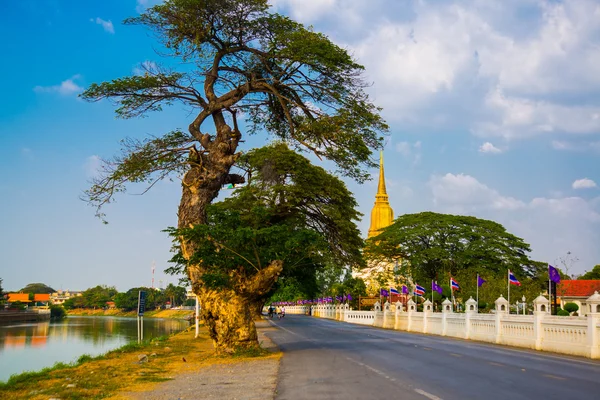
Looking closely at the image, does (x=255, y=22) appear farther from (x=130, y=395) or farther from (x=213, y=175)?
(x=130, y=395)

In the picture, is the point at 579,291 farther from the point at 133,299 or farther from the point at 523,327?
the point at 133,299

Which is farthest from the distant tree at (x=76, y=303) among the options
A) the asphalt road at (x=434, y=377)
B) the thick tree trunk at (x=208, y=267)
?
the asphalt road at (x=434, y=377)

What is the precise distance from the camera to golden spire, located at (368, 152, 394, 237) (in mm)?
91625

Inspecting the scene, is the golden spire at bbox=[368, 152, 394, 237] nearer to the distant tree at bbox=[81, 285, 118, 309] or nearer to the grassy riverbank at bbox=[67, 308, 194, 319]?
the grassy riverbank at bbox=[67, 308, 194, 319]

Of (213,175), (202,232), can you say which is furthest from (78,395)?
(213,175)

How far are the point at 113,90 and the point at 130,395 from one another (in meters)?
9.56

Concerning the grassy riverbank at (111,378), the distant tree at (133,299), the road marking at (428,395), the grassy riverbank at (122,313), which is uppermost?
the road marking at (428,395)

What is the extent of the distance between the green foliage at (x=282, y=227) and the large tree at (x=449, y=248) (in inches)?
791

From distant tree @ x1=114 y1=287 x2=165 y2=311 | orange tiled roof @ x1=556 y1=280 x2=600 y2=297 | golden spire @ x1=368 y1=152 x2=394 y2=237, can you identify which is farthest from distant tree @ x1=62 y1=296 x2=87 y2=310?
orange tiled roof @ x1=556 y1=280 x2=600 y2=297

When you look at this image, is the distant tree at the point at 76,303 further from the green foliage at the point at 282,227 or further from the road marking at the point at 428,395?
the road marking at the point at 428,395

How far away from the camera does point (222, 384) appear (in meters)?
11.1

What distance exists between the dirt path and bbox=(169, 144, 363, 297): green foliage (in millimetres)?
3216

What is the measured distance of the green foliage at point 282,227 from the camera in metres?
16.3

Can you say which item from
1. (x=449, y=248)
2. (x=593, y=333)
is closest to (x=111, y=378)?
(x=593, y=333)
